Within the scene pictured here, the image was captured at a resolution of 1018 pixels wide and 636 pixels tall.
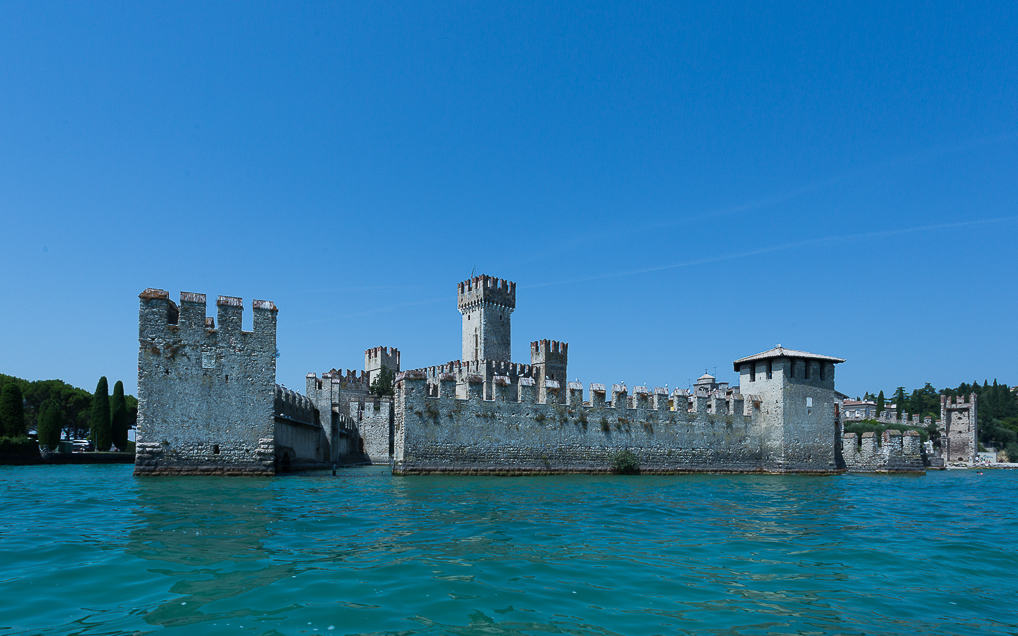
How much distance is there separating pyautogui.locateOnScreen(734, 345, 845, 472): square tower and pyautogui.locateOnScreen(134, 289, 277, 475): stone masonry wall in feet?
73.6

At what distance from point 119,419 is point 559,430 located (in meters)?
32.6

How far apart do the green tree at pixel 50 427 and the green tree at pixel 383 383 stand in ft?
66.6

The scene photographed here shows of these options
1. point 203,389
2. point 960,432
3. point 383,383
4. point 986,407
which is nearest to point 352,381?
point 383,383

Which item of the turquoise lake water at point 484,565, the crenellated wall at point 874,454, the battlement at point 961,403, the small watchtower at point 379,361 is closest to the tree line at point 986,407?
the battlement at point 961,403

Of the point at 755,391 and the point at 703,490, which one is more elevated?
the point at 755,391

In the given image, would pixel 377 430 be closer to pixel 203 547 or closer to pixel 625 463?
pixel 625 463

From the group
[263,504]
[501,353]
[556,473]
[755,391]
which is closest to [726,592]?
[263,504]

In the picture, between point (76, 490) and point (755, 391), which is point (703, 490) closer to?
point (755, 391)

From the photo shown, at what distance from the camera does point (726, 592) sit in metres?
8.04

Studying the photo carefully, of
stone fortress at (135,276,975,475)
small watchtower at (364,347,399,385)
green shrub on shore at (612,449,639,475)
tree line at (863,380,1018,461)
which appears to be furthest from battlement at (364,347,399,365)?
tree line at (863,380,1018,461)

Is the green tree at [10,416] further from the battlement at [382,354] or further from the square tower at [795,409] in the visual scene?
the square tower at [795,409]

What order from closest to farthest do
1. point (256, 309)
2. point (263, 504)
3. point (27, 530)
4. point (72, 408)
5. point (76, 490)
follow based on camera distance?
point (27, 530) < point (263, 504) < point (76, 490) < point (256, 309) < point (72, 408)

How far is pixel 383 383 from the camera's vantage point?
5294 centimetres

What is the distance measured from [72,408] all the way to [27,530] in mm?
53608
